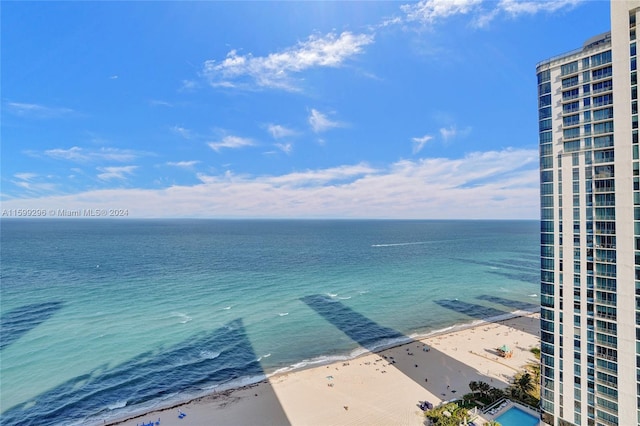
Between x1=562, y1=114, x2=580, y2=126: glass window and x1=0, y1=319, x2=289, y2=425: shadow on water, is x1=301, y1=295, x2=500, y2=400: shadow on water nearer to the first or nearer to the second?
x1=0, y1=319, x2=289, y2=425: shadow on water

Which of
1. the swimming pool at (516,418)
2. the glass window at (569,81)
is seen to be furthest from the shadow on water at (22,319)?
the glass window at (569,81)

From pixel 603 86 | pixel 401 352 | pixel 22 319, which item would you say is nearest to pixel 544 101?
pixel 603 86

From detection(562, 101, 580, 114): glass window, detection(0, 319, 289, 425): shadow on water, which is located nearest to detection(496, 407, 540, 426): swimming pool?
detection(0, 319, 289, 425): shadow on water

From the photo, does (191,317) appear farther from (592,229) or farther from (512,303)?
(512,303)

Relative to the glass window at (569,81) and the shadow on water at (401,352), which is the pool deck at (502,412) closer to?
the shadow on water at (401,352)

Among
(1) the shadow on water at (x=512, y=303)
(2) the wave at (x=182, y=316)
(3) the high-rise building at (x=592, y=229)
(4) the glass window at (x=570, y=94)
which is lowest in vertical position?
(1) the shadow on water at (x=512, y=303)
